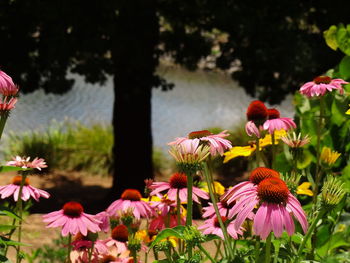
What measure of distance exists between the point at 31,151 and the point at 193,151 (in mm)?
9324

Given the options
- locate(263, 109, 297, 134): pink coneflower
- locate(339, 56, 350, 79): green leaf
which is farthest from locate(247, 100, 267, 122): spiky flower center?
locate(339, 56, 350, 79): green leaf

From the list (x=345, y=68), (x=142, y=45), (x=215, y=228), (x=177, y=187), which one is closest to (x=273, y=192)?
(x=215, y=228)

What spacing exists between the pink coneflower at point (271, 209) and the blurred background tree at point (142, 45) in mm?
4748

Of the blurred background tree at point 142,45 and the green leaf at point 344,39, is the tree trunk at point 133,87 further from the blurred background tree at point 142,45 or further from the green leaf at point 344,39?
the green leaf at point 344,39

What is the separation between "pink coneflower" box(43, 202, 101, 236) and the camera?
1412mm

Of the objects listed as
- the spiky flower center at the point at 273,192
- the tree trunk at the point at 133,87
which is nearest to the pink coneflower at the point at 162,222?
the spiky flower center at the point at 273,192

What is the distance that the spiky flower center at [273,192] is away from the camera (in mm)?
1016

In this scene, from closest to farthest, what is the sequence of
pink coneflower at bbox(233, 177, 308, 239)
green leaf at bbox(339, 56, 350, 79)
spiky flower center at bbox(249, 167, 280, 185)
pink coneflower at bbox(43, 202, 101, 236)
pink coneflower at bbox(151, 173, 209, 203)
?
pink coneflower at bbox(233, 177, 308, 239)
spiky flower center at bbox(249, 167, 280, 185)
pink coneflower at bbox(43, 202, 101, 236)
pink coneflower at bbox(151, 173, 209, 203)
green leaf at bbox(339, 56, 350, 79)

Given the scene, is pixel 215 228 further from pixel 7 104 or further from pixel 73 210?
pixel 7 104

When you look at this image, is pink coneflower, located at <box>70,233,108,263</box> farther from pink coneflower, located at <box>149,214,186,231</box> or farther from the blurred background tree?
the blurred background tree

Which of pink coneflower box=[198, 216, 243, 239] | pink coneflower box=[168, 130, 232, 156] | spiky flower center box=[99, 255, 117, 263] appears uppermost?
pink coneflower box=[168, 130, 232, 156]

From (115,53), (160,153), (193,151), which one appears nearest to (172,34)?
(115,53)

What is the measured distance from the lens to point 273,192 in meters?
1.02

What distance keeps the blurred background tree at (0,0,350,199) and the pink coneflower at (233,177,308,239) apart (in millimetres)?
4748
